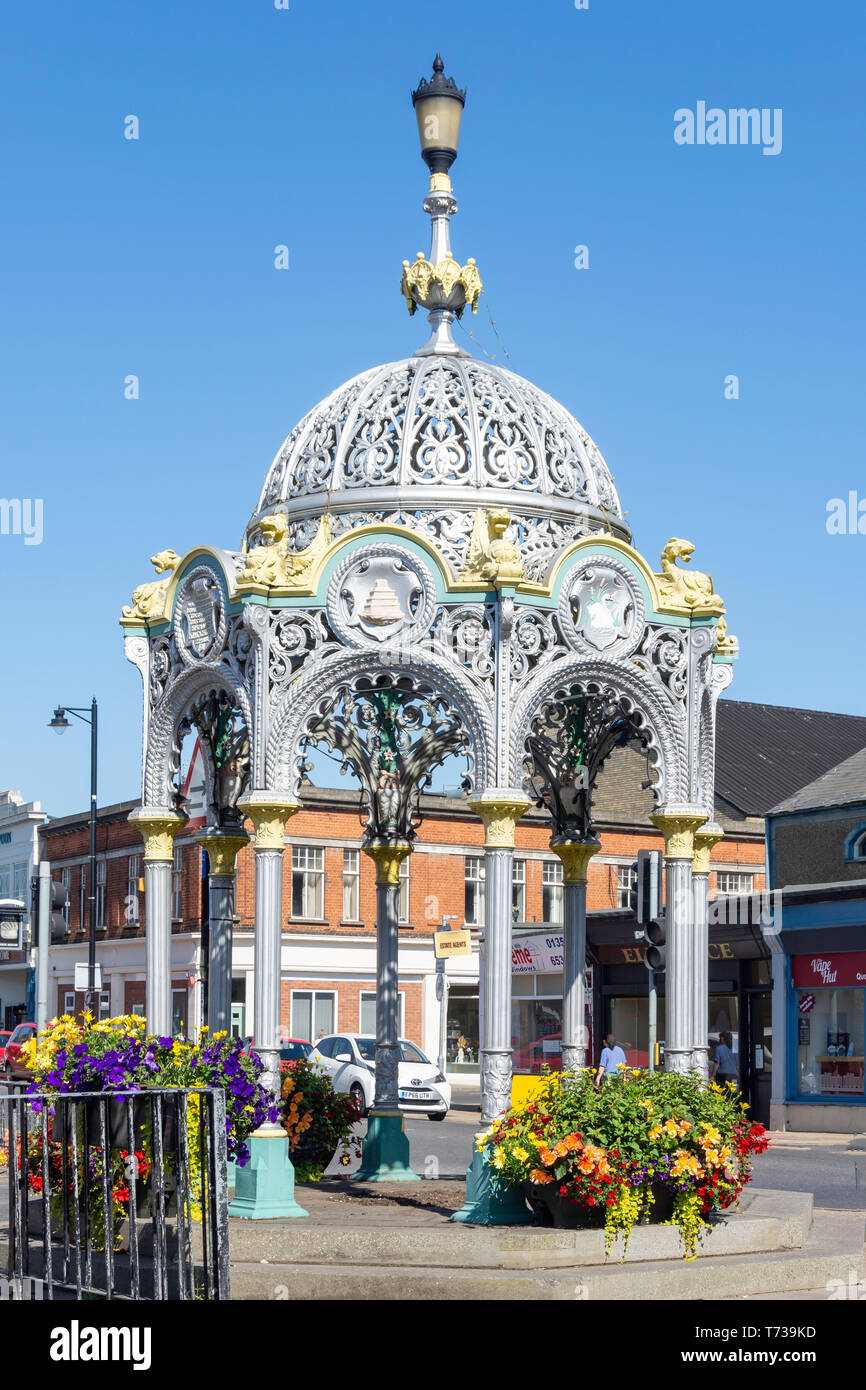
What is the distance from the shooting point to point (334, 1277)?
10.8 meters

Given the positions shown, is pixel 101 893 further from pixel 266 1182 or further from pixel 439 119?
pixel 266 1182

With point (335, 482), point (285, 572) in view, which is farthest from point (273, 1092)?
point (335, 482)

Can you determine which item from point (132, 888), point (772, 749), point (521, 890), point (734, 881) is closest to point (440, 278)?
point (521, 890)

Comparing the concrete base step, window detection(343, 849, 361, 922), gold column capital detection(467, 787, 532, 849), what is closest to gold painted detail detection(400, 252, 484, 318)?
gold column capital detection(467, 787, 532, 849)

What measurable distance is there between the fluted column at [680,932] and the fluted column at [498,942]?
1331 millimetres

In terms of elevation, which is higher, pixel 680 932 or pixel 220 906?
pixel 220 906

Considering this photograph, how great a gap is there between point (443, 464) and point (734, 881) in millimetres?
41313

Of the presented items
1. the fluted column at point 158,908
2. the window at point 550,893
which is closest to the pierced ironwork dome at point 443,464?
the fluted column at point 158,908

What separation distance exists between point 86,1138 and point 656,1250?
12.2 feet

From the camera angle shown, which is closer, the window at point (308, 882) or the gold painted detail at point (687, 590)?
the gold painted detail at point (687, 590)

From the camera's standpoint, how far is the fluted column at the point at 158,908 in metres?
14.2

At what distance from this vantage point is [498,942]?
499 inches

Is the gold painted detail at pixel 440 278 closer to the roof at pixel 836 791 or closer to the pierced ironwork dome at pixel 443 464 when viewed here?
the pierced ironwork dome at pixel 443 464
